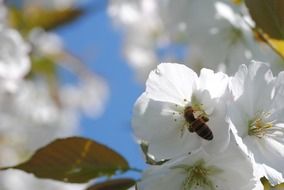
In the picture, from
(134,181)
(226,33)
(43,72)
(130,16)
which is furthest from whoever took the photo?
(43,72)

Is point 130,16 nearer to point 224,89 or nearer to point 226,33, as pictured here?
point 226,33

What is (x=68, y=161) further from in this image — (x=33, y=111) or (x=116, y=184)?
(x=33, y=111)

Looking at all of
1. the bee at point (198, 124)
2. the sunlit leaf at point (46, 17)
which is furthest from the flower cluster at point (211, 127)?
the sunlit leaf at point (46, 17)

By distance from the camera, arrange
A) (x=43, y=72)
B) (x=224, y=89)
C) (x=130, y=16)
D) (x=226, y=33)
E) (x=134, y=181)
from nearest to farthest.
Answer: (x=224, y=89)
(x=134, y=181)
(x=226, y=33)
(x=130, y=16)
(x=43, y=72)

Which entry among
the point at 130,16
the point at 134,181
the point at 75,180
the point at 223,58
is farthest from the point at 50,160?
the point at 130,16

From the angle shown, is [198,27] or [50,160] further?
[198,27]
